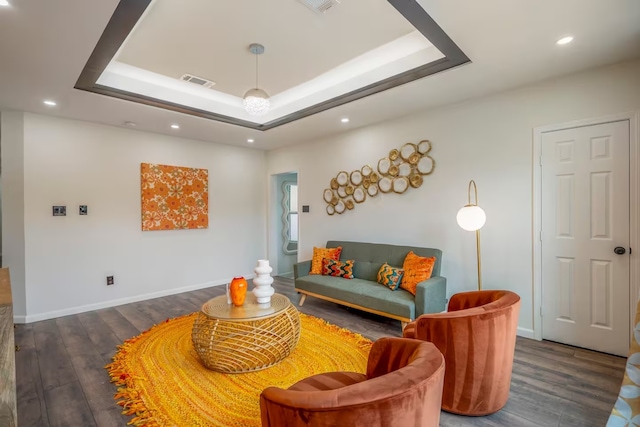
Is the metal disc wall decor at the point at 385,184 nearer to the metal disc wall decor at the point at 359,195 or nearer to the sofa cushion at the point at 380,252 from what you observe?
the metal disc wall decor at the point at 359,195

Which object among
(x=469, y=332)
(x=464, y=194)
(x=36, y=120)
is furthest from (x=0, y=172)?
(x=464, y=194)

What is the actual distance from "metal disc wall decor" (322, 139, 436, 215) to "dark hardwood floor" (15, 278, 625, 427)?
166cm

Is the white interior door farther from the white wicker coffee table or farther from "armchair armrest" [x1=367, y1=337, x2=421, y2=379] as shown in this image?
the white wicker coffee table

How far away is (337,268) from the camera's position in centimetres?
406

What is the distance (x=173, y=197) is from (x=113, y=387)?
118 inches

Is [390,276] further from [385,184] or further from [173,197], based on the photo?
[173,197]

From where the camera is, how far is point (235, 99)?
4.08 m

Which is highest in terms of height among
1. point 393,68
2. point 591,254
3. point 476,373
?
point 393,68

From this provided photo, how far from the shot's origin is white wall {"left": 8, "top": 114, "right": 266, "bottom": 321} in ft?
12.0

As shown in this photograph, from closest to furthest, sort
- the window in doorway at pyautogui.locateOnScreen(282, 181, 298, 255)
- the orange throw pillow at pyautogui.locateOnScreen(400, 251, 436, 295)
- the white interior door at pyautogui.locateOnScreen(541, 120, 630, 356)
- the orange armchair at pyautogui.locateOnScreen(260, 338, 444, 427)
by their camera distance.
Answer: the orange armchair at pyautogui.locateOnScreen(260, 338, 444, 427) < the white interior door at pyautogui.locateOnScreen(541, 120, 630, 356) < the orange throw pillow at pyautogui.locateOnScreen(400, 251, 436, 295) < the window in doorway at pyautogui.locateOnScreen(282, 181, 298, 255)

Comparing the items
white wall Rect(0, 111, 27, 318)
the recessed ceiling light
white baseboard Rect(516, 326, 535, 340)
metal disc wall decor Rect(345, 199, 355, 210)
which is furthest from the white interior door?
white wall Rect(0, 111, 27, 318)

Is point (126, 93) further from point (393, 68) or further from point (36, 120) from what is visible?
point (393, 68)

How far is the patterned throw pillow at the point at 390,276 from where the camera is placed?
341 cm

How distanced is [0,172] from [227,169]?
2800 millimetres
